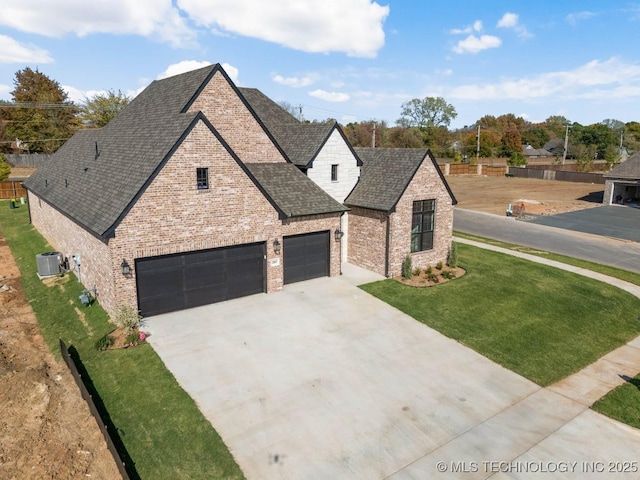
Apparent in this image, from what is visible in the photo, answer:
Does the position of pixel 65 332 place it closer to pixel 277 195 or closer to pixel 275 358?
pixel 275 358

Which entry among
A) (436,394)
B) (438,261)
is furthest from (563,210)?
(436,394)

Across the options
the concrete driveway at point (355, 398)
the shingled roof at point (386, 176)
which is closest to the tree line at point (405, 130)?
the shingled roof at point (386, 176)

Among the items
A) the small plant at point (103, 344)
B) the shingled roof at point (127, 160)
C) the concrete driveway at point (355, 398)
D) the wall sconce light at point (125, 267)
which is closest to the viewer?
the concrete driveway at point (355, 398)

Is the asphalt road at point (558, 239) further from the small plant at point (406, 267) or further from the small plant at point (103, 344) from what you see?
the small plant at point (103, 344)

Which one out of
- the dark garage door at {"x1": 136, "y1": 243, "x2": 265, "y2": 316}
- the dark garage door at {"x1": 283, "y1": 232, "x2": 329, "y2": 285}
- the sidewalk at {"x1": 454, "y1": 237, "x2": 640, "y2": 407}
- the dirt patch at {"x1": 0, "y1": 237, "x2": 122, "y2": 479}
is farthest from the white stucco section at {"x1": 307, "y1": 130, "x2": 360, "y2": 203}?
the dirt patch at {"x1": 0, "y1": 237, "x2": 122, "y2": 479}

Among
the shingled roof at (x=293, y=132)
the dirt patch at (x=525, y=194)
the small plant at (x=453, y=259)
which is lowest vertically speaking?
the small plant at (x=453, y=259)

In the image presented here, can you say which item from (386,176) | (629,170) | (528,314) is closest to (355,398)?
(528,314)
